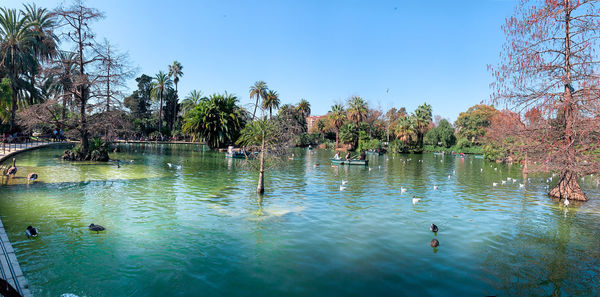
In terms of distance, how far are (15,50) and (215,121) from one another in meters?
26.5

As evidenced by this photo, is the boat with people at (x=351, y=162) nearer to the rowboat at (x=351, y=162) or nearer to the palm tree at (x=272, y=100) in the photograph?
the rowboat at (x=351, y=162)

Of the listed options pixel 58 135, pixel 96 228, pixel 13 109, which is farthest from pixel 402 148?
pixel 96 228

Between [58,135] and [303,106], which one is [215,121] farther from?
[303,106]

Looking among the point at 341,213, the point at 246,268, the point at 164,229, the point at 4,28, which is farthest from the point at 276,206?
the point at 4,28

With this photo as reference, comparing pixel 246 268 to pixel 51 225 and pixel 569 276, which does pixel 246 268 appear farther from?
pixel 569 276

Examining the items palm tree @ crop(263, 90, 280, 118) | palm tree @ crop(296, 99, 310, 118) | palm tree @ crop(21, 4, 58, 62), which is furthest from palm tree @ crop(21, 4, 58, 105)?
palm tree @ crop(296, 99, 310, 118)

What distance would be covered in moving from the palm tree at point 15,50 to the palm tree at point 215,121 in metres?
21.9

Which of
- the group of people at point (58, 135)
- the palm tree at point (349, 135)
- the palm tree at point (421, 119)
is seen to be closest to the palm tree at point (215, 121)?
the group of people at point (58, 135)

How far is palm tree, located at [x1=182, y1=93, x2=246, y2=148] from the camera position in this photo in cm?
5481

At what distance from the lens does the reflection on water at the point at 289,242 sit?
26.2ft

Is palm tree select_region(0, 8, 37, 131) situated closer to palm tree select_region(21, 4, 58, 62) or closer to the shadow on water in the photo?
palm tree select_region(21, 4, 58, 62)

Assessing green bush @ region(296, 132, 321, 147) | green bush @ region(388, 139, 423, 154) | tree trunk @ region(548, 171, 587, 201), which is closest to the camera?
tree trunk @ region(548, 171, 587, 201)

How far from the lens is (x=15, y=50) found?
41562 millimetres

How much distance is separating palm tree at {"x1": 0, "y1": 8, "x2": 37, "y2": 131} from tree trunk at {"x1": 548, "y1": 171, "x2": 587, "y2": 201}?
55095 mm
